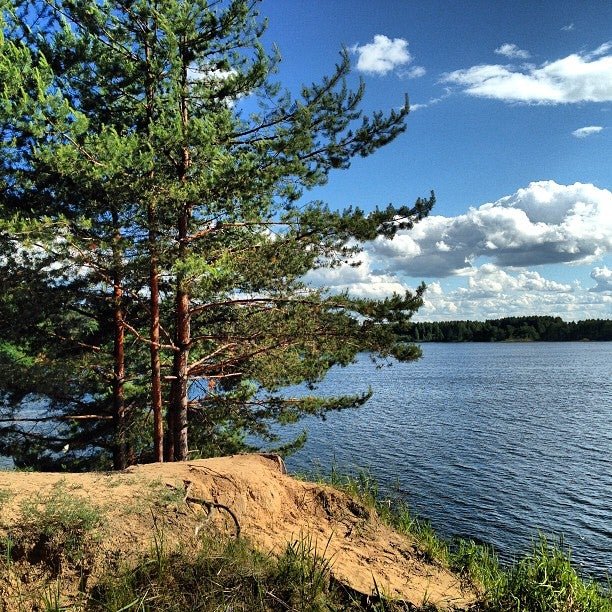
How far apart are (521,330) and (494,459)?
144847mm

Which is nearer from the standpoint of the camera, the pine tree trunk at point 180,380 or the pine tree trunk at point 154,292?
the pine tree trunk at point 154,292

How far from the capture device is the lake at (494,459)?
16.2 meters

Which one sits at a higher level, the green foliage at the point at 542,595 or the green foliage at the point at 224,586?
the green foliage at the point at 224,586

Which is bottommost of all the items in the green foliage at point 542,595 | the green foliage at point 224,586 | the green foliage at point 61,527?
the green foliage at point 542,595

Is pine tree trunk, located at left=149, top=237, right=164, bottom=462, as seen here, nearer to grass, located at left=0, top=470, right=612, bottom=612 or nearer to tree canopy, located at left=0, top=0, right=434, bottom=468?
tree canopy, located at left=0, top=0, right=434, bottom=468

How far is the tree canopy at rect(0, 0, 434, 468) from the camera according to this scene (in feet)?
34.4

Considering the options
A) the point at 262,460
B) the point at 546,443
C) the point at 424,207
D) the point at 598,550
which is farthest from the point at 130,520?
the point at 546,443

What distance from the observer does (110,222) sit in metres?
11.8

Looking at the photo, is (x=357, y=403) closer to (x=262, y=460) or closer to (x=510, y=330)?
(x=262, y=460)

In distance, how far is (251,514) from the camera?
25.6 ft

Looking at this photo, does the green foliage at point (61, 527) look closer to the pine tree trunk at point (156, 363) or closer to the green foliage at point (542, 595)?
the green foliage at point (542, 595)

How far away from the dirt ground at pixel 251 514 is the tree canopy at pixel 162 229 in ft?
13.7

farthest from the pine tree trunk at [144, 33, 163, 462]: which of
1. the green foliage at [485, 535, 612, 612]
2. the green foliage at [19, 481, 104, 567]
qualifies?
the green foliage at [485, 535, 612, 612]

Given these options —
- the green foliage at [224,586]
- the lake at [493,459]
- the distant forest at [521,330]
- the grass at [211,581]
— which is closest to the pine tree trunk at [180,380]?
the lake at [493,459]
